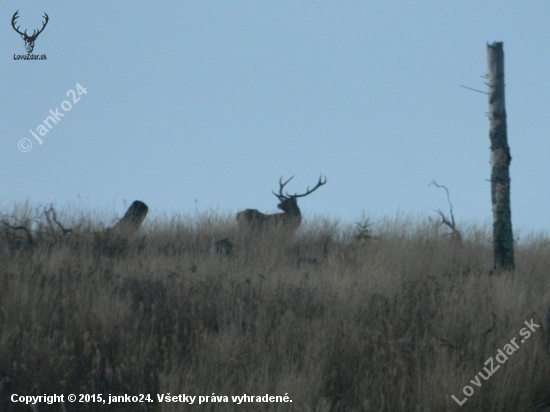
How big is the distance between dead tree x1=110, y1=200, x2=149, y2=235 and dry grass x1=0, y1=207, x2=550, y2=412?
7.83 feet

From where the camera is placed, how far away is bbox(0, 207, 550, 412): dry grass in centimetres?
605

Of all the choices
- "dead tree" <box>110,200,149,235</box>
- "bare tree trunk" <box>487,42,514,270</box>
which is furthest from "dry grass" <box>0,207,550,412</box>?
"dead tree" <box>110,200,149,235</box>

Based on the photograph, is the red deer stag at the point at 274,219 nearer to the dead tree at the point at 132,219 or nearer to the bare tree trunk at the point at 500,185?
the dead tree at the point at 132,219

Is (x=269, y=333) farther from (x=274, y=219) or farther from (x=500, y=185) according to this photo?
(x=274, y=219)

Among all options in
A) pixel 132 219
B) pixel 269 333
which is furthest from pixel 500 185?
pixel 132 219

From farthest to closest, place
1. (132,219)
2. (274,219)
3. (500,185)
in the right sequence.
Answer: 1. (274,219)
2. (132,219)
3. (500,185)

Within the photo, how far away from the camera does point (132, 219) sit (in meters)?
12.9

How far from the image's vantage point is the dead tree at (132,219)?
1220 centimetres

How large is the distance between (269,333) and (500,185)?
14.5 feet

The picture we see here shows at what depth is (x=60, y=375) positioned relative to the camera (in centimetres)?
594

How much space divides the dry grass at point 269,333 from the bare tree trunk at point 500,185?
38cm

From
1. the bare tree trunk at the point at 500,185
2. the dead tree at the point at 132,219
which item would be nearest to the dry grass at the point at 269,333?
the bare tree trunk at the point at 500,185

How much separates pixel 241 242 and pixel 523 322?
5.50 metres

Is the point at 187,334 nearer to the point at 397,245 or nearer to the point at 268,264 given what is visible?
the point at 268,264
